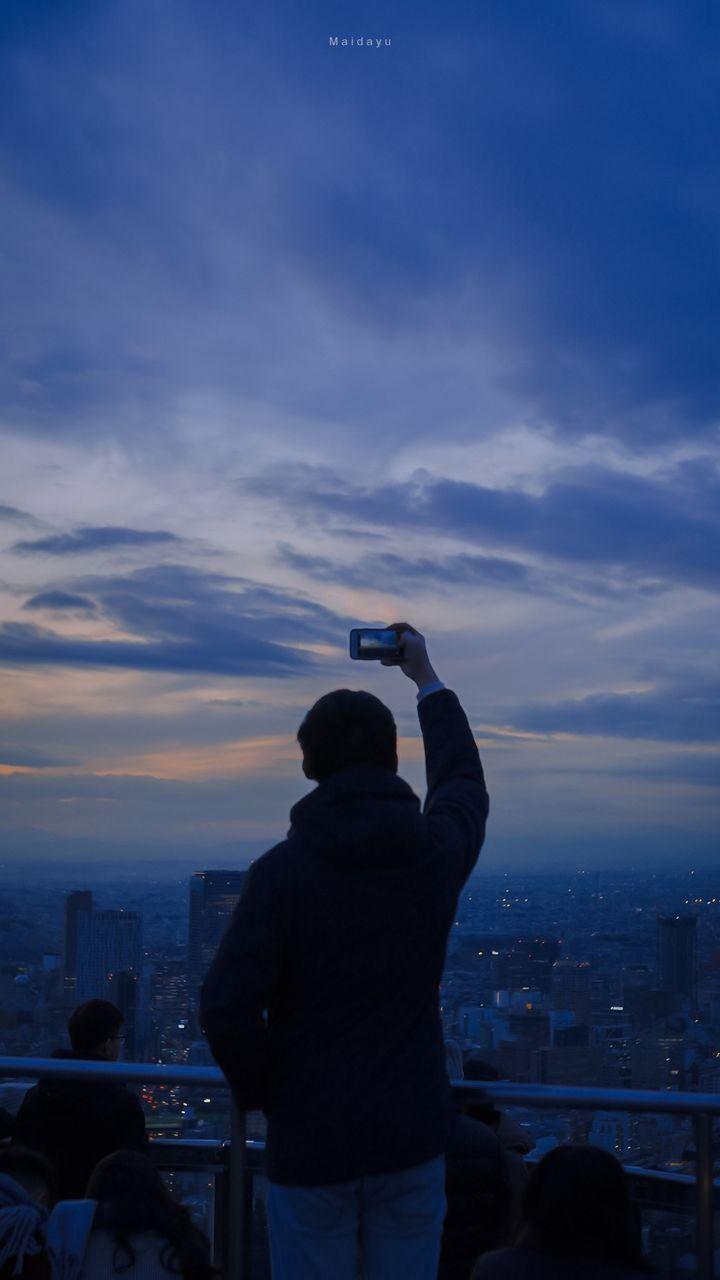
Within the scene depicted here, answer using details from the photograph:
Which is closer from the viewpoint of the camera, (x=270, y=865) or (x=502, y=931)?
(x=270, y=865)

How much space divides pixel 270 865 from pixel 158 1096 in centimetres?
158

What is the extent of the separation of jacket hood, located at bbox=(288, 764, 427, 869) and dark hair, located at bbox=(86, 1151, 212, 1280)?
45.8 inches

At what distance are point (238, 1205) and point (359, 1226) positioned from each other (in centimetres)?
130

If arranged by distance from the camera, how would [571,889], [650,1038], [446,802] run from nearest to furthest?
[446,802] < [650,1038] < [571,889]

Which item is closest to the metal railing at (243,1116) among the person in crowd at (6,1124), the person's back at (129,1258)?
the person in crowd at (6,1124)

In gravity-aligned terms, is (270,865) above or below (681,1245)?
above

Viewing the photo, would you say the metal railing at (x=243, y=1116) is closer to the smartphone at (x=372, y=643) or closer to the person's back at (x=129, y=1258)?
the person's back at (x=129, y=1258)

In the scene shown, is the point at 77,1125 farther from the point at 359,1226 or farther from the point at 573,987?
the point at 573,987

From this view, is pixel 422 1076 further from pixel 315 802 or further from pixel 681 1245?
pixel 681 1245

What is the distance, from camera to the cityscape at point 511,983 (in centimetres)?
300

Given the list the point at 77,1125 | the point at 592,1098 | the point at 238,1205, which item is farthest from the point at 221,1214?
the point at 592,1098

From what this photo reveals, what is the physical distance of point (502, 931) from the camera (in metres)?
6.39

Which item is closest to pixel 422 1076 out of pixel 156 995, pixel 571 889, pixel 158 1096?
pixel 158 1096

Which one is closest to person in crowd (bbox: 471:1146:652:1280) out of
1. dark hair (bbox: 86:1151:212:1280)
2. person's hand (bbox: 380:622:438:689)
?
dark hair (bbox: 86:1151:212:1280)
